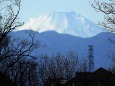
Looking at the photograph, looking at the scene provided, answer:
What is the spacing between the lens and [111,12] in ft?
56.1

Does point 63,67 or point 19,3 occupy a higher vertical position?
point 19,3

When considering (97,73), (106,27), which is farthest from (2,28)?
(97,73)

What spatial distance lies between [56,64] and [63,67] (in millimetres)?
6157

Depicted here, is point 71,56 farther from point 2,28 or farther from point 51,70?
point 2,28

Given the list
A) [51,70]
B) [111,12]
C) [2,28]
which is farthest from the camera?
[51,70]

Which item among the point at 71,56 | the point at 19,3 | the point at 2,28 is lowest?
the point at 71,56

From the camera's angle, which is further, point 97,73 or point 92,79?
point 97,73

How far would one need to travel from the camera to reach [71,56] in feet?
240

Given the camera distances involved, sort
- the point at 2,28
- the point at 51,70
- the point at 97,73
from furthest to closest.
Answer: the point at 97,73 → the point at 51,70 → the point at 2,28

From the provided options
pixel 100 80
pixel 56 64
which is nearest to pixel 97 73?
pixel 100 80

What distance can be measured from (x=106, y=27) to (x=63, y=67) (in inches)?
2157

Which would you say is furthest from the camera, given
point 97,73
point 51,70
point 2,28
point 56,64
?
point 97,73

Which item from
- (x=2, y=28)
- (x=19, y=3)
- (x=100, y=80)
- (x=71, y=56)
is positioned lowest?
(x=100, y=80)

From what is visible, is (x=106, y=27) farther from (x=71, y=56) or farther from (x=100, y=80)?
(x=100, y=80)
